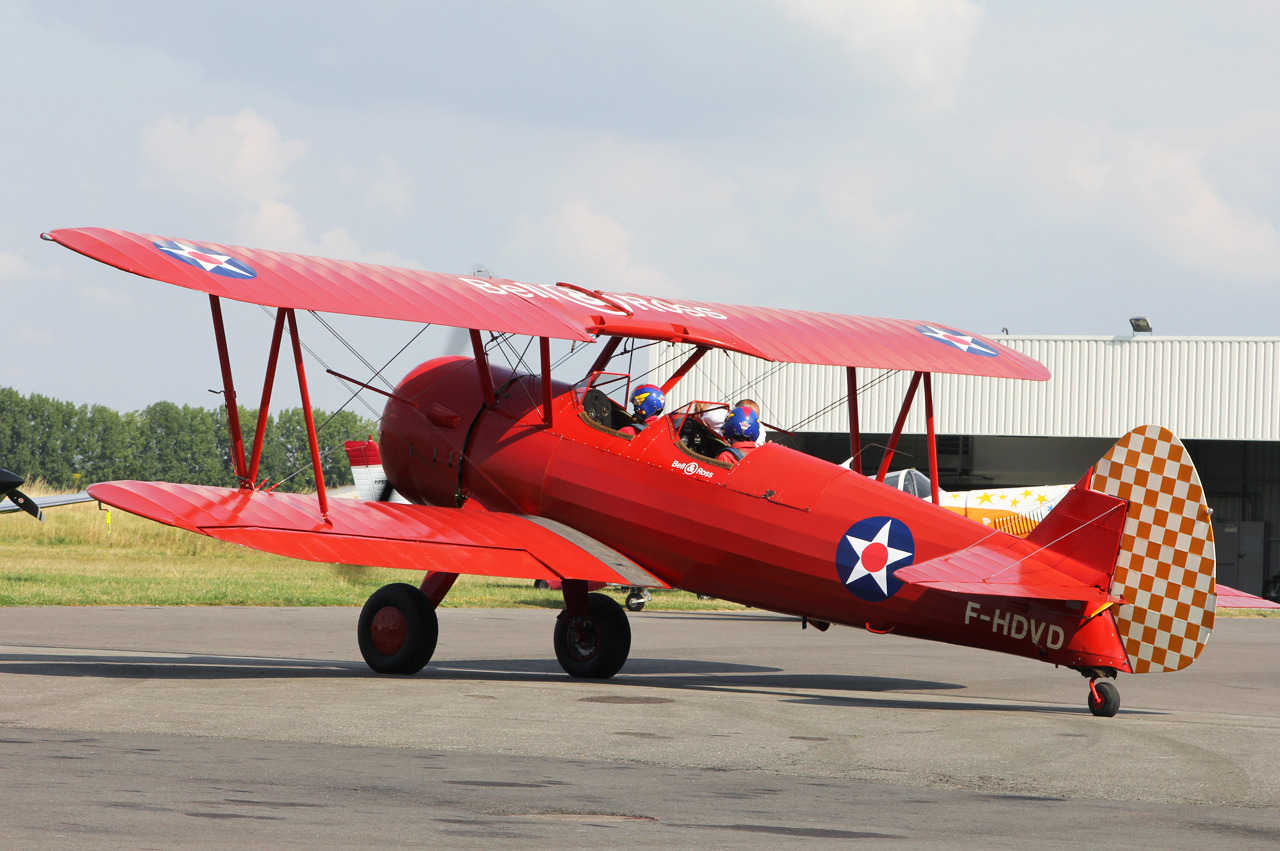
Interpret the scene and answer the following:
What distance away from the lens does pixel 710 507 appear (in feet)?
37.0

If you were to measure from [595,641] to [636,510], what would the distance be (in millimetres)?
1492

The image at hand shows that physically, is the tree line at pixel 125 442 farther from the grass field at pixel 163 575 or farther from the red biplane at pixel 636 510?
the red biplane at pixel 636 510

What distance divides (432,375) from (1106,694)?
6.68 meters

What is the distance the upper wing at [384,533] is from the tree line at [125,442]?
98768 millimetres

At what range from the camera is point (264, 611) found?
67.9 feet

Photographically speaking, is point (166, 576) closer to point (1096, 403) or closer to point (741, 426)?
point (741, 426)

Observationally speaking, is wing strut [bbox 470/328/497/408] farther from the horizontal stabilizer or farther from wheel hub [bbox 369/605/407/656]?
the horizontal stabilizer

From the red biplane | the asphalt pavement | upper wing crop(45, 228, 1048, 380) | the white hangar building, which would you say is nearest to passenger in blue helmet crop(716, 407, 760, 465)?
the red biplane

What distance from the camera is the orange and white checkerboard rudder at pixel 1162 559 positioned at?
954 centimetres

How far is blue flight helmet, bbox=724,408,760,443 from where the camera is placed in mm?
11523

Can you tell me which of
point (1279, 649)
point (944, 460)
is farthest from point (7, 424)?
point (1279, 649)

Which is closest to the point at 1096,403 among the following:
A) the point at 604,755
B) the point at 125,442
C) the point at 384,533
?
the point at 384,533

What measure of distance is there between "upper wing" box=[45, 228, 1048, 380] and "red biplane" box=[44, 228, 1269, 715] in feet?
0.11

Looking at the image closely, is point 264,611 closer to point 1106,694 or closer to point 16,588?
point 16,588
